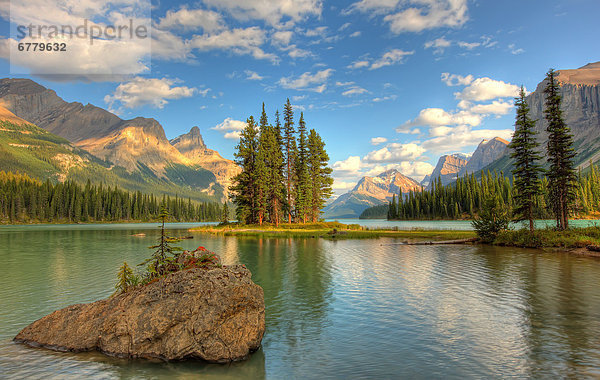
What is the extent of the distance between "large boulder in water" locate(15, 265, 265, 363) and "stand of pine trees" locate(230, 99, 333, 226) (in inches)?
2421

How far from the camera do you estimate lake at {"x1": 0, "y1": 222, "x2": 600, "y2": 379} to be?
1055 cm

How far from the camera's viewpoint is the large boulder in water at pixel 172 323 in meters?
11.0

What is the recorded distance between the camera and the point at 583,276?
84.5ft

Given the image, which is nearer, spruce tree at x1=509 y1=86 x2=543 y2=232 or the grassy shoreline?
the grassy shoreline

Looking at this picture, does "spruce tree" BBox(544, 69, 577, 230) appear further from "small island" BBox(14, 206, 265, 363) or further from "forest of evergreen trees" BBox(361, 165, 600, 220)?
"forest of evergreen trees" BBox(361, 165, 600, 220)

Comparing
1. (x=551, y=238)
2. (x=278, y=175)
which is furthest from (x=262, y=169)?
(x=551, y=238)

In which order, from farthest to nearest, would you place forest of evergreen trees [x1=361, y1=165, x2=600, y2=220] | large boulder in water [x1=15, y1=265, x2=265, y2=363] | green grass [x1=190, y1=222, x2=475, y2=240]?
forest of evergreen trees [x1=361, y1=165, x2=600, y2=220] → green grass [x1=190, y1=222, x2=475, y2=240] → large boulder in water [x1=15, y1=265, x2=265, y2=363]

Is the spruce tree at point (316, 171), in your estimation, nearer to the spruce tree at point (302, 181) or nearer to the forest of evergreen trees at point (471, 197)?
the spruce tree at point (302, 181)

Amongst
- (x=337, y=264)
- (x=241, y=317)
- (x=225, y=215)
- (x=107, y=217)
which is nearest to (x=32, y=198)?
(x=107, y=217)

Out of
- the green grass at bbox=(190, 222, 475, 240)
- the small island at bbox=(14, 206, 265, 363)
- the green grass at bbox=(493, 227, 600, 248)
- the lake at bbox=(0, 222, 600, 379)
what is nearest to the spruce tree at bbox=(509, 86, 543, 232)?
the green grass at bbox=(493, 227, 600, 248)

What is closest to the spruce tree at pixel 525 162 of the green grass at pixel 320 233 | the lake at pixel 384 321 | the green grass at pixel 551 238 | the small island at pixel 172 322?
the green grass at pixel 551 238

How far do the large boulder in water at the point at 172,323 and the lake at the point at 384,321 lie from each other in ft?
1.42

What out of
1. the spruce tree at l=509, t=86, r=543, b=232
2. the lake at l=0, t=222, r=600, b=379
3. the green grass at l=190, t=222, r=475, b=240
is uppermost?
the spruce tree at l=509, t=86, r=543, b=232

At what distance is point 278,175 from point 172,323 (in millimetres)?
66700
